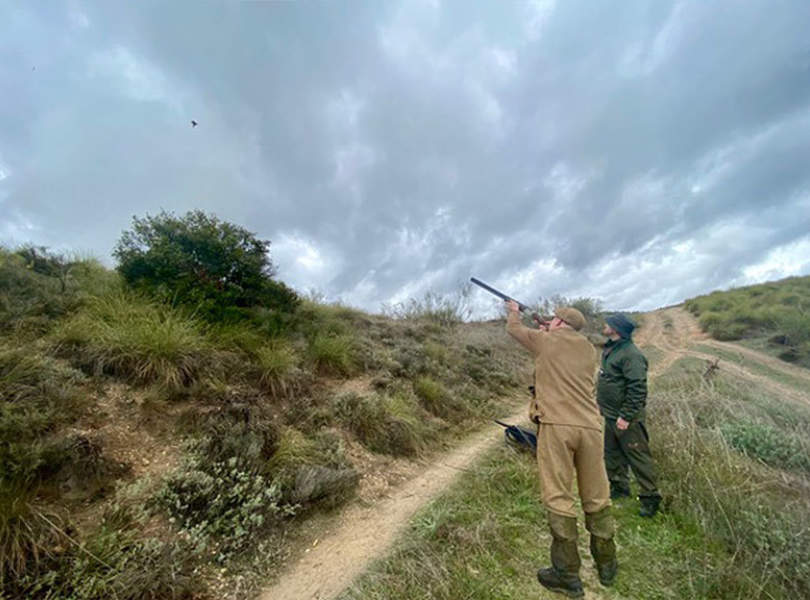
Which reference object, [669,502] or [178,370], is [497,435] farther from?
[178,370]

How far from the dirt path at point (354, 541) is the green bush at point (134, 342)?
2.72m

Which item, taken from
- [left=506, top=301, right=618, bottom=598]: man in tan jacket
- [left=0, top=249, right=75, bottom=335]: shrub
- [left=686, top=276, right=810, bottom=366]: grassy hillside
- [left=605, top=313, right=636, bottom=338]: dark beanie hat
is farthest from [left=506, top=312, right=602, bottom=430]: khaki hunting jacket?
[left=686, top=276, right=810, bottom=366]: grassy hillside

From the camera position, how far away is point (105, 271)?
21.9 ft

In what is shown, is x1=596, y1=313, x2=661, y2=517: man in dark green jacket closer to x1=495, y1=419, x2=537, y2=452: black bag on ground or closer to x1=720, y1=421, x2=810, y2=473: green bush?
x1=495, y1=419, x2=537, y2=452: black bag on ground

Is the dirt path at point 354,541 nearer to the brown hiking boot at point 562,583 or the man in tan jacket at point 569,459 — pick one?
the brown hiking boot at point 562,583

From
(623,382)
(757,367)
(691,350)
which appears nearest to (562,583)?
(623,382)

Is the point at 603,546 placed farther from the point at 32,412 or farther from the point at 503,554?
the point at 32,412

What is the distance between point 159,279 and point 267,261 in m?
1.84

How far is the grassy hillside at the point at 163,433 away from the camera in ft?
8.04

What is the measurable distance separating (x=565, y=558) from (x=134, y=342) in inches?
210

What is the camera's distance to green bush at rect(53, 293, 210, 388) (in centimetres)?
421

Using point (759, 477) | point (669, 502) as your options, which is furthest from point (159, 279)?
point (759, 477)

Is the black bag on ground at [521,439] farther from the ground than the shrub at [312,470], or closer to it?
closer to it

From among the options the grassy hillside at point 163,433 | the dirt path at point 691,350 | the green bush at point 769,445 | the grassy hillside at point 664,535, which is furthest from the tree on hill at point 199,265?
the dirt path at point 691,350
